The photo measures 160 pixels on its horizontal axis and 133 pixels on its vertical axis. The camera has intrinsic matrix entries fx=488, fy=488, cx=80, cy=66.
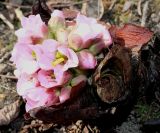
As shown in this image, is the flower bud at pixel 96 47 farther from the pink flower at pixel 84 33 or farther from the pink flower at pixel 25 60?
the pink flower at pixel 25 60

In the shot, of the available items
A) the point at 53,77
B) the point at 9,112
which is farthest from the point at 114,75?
the point at 9,112

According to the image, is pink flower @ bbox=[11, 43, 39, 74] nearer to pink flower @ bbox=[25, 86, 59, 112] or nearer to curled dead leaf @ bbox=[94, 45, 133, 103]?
pink flower @ bbox=[25, 86, 59, 112]

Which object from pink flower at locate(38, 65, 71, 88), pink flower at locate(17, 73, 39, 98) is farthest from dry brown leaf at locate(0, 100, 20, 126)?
pink flower at locate(38, 65, 71, 88)

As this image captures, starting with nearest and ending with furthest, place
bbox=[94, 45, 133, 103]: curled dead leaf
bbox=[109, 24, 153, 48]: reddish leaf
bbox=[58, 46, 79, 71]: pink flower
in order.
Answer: bbox=[58, 46, 79, 71]: pink flower, bbox=[94, 45, 133, 103]: curled dead leaf, bbox=[109, 24, 153, 48]: reddish leaf

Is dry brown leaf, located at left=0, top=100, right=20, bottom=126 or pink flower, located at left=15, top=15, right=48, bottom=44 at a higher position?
pink flower, located at left=15, top=15, right=48, bottom=44

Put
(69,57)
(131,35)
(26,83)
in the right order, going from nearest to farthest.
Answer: (69,57)
(26,83)
(131,35)

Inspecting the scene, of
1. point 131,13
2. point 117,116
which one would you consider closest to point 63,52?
point 117,116

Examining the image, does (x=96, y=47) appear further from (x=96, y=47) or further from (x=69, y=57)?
(x=69, y=57)
